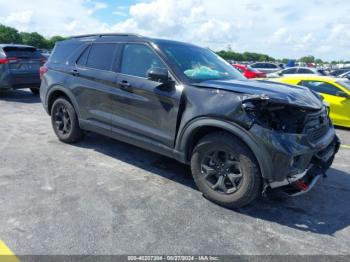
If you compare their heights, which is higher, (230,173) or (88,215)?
(230,173)

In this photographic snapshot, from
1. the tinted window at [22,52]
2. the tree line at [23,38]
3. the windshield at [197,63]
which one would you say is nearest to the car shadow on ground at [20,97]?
the tinted window at [22,52]

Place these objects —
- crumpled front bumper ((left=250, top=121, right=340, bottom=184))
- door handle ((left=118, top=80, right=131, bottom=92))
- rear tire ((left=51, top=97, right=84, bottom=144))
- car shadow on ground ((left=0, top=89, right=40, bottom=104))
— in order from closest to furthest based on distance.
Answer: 1. crumpled front bumper ((left=250, top=121, right=340, bottom=184))
2. door handle ((left=118, top=80, right=131, bottom=92))
3. rear tire ((left=51, top=97, right=84, bottom=144))
4. car shadow on ground ((left=0, top=89, right=40, bottom=104))

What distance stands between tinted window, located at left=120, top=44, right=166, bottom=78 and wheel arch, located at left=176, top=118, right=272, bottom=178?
0.92 metres

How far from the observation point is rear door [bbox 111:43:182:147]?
12.8 feet

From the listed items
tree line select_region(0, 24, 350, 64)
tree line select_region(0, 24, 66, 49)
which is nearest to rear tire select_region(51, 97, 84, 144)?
tree line select_region(0, 24, 350, 64)

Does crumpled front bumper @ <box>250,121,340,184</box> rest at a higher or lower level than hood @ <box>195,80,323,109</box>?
lower

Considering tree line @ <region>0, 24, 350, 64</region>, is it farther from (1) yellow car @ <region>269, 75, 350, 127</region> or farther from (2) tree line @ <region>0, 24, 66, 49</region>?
(1) yellow car @ <region>269, 75, 350, 127</region>

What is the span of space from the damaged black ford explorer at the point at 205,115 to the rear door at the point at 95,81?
0.02 meters

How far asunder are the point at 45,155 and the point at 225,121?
321cm

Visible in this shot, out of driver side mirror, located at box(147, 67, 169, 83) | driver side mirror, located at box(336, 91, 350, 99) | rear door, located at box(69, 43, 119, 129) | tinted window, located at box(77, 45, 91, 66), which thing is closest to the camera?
driver side mirror, located at box(147, 67, 169, 83)

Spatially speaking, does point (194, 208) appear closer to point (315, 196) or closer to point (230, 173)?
point (230, 173)

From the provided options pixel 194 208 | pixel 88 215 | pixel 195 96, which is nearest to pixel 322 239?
pixel 194 208

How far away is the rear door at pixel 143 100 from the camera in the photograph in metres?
3.91

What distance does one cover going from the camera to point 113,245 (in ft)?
9.45
